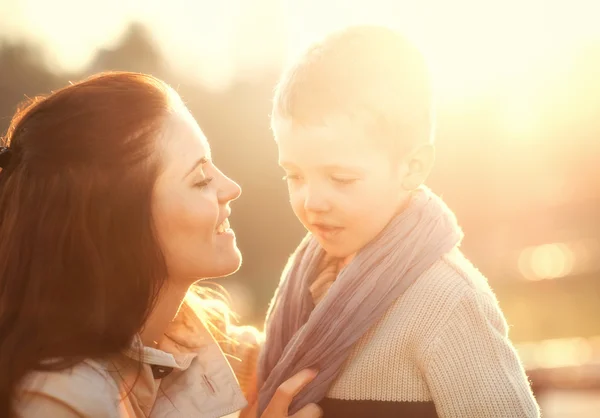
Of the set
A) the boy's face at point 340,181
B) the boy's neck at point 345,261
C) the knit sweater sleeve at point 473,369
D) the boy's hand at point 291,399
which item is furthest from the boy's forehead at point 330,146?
the boy's hand at point 291,399

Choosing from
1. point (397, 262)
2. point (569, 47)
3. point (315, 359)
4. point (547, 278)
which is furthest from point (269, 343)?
point (569, 47)

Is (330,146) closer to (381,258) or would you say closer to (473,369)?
(381,258)

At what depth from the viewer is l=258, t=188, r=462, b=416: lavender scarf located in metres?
2.60

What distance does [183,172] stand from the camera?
266 cm

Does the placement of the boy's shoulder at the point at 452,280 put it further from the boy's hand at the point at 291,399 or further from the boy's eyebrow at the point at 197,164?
the boy's eyebrow at the point at 197,164

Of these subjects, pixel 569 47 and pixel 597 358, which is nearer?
pixel 597 358

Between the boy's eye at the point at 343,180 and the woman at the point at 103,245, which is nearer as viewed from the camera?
the woman at the point at 103,245

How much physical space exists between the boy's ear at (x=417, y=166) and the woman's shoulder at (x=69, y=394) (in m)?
1.14

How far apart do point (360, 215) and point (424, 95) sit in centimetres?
46

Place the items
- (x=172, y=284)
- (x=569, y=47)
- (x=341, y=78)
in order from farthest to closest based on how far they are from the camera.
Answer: (x=569, y=47) → (x=172, y=284) → (x=341, y=78)

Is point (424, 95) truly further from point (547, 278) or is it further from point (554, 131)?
point (554, 131)

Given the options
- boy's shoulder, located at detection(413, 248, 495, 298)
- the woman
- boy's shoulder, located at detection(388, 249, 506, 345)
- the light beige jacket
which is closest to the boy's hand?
the woman

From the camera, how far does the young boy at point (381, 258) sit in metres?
2.49

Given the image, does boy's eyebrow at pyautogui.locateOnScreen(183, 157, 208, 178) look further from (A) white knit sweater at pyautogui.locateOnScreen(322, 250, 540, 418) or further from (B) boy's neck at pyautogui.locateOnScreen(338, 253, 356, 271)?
(A) white knit sweater at pyautogui.locateOnScreen(322, 250, 540, 418)
